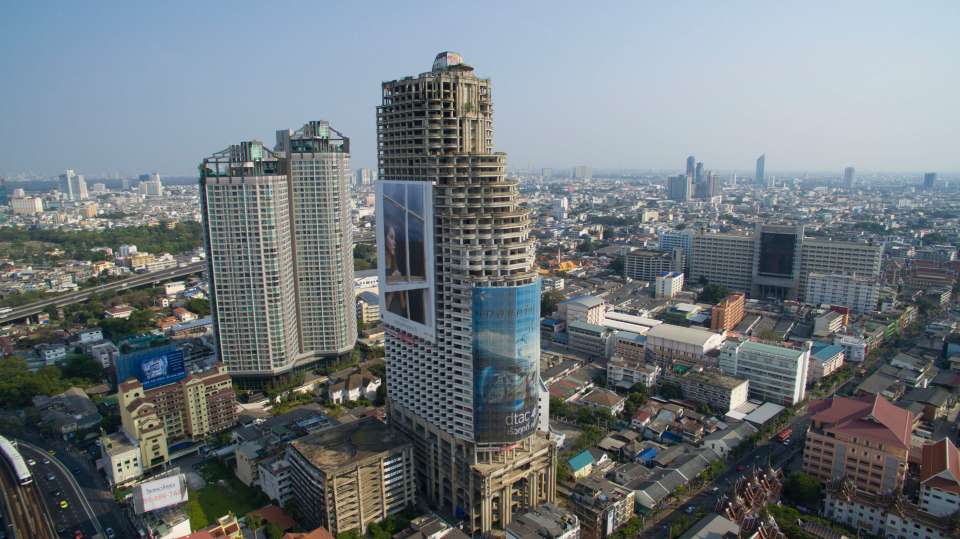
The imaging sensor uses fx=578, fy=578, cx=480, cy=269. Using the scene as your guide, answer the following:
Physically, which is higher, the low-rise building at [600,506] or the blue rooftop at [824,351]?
the blue rooftop at [824,351]

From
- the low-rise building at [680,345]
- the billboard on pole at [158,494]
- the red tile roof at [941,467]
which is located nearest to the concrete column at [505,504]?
the billboard on pole at [158,494]

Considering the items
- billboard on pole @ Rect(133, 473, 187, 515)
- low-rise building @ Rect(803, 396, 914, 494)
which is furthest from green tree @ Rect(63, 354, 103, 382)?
low-rise building @ Rect(803, 396, 914, 494)

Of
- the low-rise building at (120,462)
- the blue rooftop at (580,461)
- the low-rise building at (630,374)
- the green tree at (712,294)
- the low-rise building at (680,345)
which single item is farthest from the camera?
the green tree at (712,294)

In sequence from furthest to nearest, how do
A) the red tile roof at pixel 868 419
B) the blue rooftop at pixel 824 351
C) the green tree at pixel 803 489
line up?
1. the blue rooftop at pixel 824 351
2. the red tile roof at pixel 868 419
3. the green tree at pixel 803 489

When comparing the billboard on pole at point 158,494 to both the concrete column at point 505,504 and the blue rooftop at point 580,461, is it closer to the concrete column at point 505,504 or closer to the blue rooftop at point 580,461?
the concrete column at point 505,504

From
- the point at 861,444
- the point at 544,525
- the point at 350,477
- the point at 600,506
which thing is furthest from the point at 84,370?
the point at 861,444

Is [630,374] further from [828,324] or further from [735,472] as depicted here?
[828,324]

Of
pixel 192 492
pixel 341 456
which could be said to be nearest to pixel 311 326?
pixel 192 492
